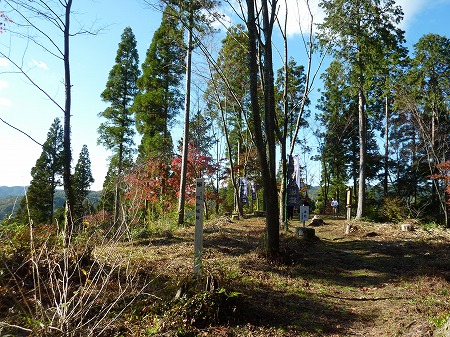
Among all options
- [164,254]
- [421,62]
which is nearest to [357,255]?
[164,254]

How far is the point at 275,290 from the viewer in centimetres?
552

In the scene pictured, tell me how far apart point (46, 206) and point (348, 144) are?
89.1ft

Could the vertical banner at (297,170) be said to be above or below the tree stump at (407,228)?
above

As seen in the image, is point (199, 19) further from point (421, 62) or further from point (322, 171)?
point (322, 171)

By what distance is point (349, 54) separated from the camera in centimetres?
1465

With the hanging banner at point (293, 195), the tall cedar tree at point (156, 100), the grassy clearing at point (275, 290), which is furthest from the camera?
the tall cedar tree at point (156, 100)

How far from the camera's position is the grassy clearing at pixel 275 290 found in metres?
3.76

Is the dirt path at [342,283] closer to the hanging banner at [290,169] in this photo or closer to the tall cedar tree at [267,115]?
the tall cedar tree at [267,115]

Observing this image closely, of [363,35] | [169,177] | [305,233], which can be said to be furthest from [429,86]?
[169,177]

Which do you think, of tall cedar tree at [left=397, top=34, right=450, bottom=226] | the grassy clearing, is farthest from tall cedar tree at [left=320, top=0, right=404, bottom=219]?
the grassy clearing

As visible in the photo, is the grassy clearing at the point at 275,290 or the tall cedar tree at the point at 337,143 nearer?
the grassy clearing at the point at 275,290

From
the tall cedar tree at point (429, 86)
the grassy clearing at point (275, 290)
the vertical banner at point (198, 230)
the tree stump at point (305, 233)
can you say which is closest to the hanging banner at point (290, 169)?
the tree stump at point (305, 233)

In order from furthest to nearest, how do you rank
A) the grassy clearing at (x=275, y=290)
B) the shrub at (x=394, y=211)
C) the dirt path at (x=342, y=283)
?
the shrub at (x=394, y=211), the dirt path at (x=342, y=283), the grassy clearing at (x=275, y=290)

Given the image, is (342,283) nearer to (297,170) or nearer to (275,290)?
(275,290)
